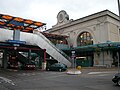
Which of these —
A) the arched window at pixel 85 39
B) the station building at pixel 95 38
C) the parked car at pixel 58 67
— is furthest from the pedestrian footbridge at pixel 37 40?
the arched window at pixel 85 39

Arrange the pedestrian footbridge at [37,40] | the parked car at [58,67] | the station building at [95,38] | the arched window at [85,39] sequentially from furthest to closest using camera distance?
the arched window at [85,39], the station building at [95,38], the pedestrian footbridge at [37,40], the parked car at [58,67]

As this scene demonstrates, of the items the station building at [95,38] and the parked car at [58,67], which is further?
the station building at [95,38]

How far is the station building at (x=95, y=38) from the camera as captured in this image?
41.4 meters

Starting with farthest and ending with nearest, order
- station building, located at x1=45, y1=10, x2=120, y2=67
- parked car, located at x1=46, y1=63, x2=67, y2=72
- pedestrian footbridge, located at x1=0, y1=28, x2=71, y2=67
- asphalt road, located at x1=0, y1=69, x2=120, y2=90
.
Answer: station building, located at x1=45, y1=10, x2=120, y2=67
pedestrian footbridge, located at x1=0, y1=28, x2=71, y2=67
parked car, located at x1=46, y1=63, x2=67, y2=72
asphalt road, located at x1=0, y1=69, x2=120, y2=90

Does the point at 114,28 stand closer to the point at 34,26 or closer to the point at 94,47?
the point at 94,47

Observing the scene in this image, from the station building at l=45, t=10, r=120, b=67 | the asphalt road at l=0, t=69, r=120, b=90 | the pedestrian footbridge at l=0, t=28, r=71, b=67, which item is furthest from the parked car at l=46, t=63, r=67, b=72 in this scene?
the asphalt road at l=0, t=69, r=120, b=90

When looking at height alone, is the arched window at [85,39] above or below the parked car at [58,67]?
above

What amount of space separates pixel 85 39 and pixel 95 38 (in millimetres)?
4181

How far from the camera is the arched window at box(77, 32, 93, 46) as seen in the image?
48769 mm

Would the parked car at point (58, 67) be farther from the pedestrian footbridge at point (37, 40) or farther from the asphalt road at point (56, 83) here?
the asphalt road at point (56, 83)

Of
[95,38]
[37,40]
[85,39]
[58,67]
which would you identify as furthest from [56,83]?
[85,39]

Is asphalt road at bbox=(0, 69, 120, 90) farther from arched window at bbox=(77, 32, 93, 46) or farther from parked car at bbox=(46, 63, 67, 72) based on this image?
arched window at bbox=(77, 32, 93, 46)

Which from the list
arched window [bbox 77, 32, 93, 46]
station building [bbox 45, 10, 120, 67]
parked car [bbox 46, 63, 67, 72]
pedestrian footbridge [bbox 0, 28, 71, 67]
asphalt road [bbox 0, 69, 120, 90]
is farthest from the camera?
arched window [bbox 77, 32, 93, 46]

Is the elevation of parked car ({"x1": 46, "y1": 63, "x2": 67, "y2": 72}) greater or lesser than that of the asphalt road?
greater
